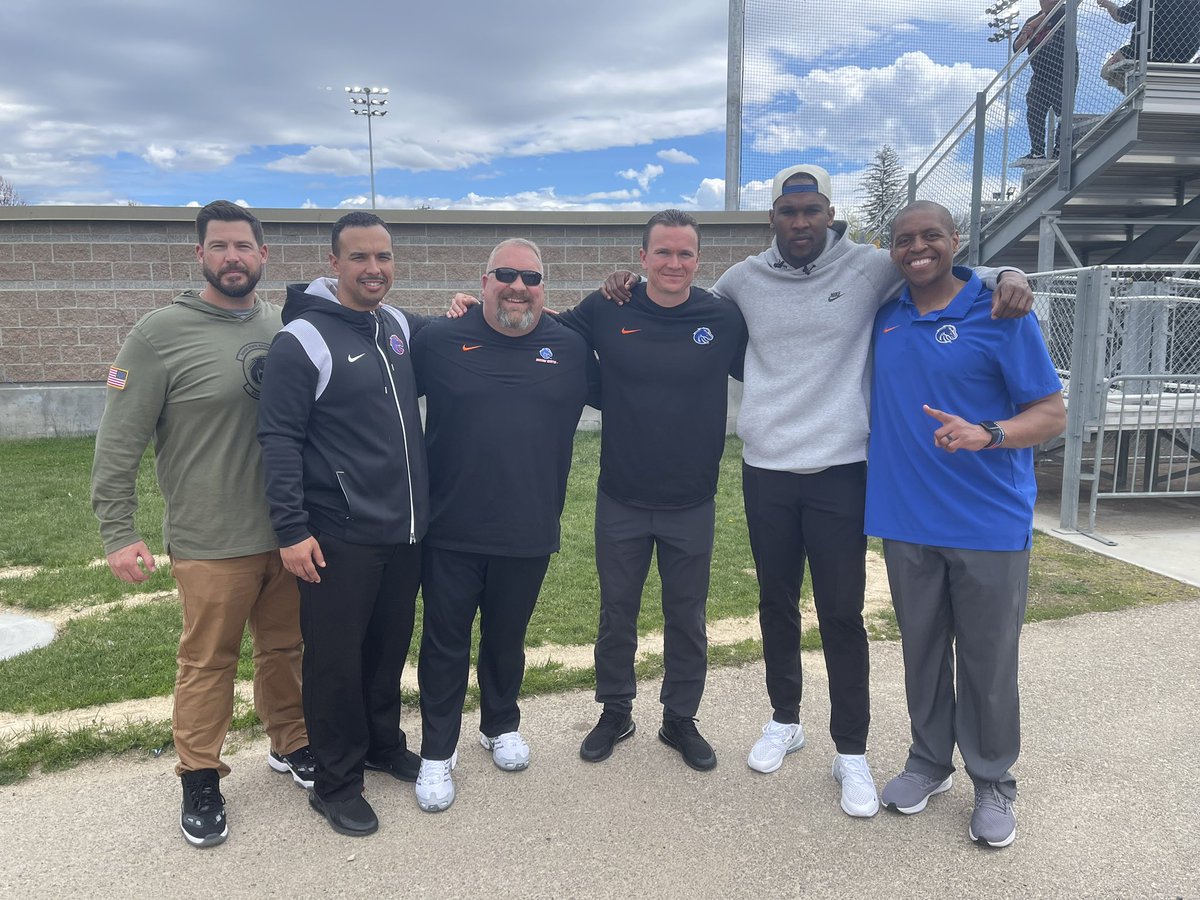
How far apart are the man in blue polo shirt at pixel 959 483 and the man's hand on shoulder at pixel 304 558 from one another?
200cm

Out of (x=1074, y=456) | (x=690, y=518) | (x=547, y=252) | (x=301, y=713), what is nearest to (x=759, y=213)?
(x=547, y=252)

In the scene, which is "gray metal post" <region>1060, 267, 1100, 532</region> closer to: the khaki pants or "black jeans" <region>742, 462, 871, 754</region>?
"black jeans" <region>742, 462, 871, 754</region>

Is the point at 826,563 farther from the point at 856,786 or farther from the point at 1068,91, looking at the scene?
the point at 1068,91

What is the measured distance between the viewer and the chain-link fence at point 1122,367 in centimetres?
688

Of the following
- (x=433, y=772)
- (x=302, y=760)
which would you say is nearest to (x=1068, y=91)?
(x=433, y=772)

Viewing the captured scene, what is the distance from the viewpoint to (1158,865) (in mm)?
2771

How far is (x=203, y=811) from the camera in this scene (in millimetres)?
2941

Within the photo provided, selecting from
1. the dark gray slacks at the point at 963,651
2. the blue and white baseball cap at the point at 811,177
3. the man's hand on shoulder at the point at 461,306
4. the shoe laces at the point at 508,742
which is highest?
the blue and white baseball cap at the point at 811,177

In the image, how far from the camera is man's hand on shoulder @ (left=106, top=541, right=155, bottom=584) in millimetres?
2914

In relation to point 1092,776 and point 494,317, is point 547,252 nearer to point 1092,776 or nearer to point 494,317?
point 494,317

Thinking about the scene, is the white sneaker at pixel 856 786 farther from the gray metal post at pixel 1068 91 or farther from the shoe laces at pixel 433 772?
the gray metal post at pixel 1068 91

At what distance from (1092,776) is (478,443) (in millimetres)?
2784

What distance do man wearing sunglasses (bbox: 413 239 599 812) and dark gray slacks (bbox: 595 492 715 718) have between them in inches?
12.1

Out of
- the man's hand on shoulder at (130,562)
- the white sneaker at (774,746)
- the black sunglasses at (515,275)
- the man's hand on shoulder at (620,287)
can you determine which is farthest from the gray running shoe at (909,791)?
the man's hand on shoulder at (130,562)
